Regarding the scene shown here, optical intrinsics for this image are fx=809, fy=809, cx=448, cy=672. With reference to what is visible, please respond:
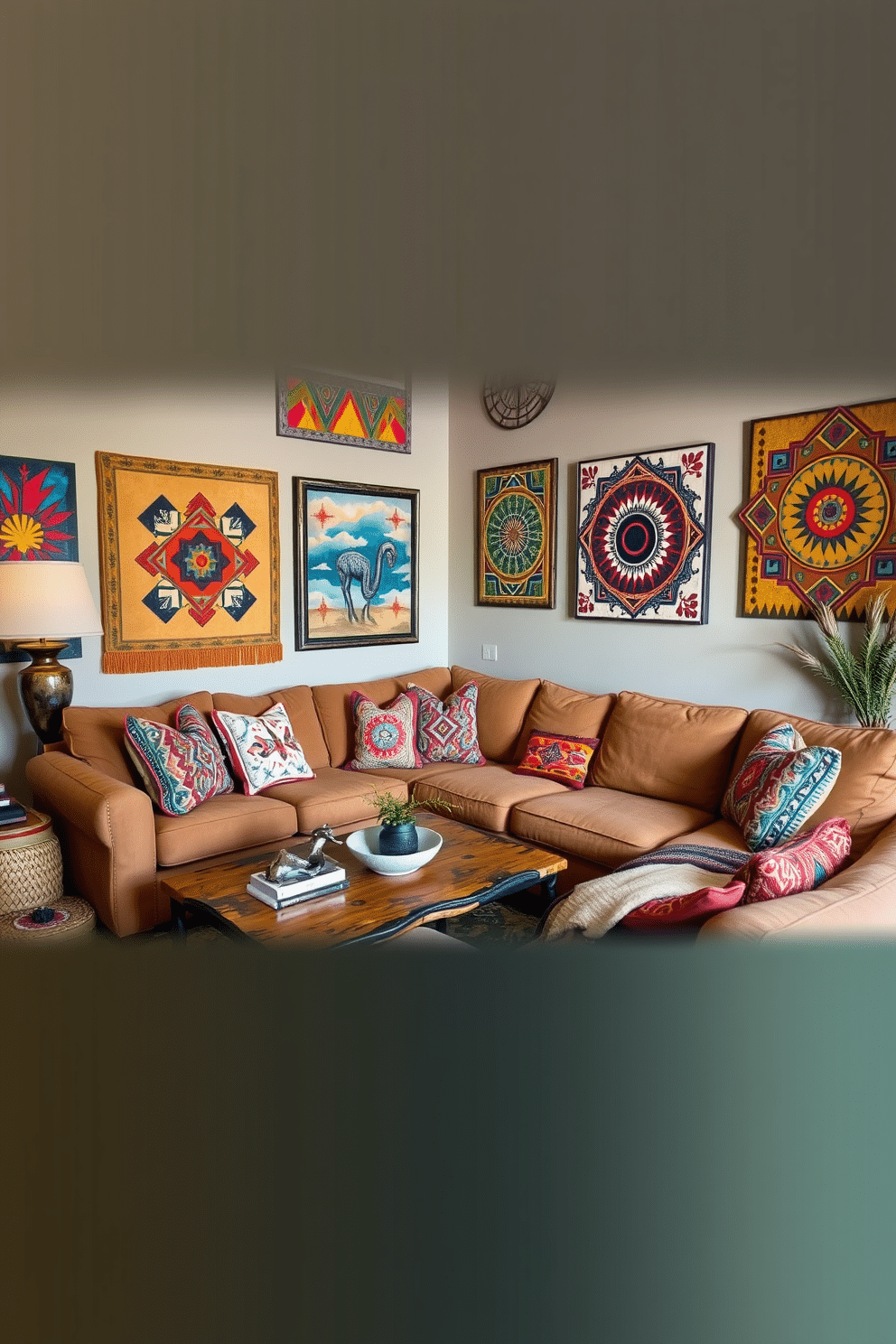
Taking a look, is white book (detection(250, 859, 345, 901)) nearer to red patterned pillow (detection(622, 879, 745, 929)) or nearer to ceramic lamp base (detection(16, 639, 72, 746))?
red patterned pillow (detection(622, 879, 745, 929))

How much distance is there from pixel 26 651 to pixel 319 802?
156 cm

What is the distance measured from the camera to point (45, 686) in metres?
3.69

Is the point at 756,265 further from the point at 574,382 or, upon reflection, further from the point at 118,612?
the point at 118,612

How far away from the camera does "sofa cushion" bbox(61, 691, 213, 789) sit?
380 cm

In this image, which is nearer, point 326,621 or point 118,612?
point 118,612

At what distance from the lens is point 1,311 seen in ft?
0.71

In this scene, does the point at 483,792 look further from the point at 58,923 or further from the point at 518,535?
the point at 58,923

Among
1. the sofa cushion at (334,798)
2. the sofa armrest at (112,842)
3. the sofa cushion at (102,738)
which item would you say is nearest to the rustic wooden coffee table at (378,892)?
the sofa armrest at (112,842)

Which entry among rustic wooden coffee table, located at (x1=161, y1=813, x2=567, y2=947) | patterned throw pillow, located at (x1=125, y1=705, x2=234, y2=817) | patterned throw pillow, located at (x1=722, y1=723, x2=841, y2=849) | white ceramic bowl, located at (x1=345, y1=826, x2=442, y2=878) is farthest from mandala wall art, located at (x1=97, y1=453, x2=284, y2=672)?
patterned throw pillow, located at (x1=722, y1=723, x2=841, y2=849)

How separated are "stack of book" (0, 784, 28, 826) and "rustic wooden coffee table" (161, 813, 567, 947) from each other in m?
0.69

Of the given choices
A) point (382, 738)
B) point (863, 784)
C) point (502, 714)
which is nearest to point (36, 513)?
point (382, 738)

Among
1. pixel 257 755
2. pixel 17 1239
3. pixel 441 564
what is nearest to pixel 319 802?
pixel 257 755

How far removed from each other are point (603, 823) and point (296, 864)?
1.47 metres

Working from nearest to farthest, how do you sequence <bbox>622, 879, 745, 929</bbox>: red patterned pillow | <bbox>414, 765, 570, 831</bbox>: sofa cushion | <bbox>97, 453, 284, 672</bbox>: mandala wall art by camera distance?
<bbox>622, 879, 745, 929</bbox>: red patterned pillow, <bbox>414, 765, 570, 831</bbox>: sofa cushion, <bbox>97, 453, 284, 672</bbox>: mandala wall art
